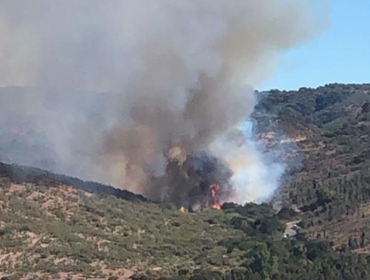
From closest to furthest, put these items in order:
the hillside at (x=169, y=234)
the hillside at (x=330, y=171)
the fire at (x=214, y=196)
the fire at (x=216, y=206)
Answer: the hillside at (x=169, y=234) < the hillside at (x=330, y=171) < the fire at (x=216, y=206) < the fire at (x=214, y=196)

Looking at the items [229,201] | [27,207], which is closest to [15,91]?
[229,201]

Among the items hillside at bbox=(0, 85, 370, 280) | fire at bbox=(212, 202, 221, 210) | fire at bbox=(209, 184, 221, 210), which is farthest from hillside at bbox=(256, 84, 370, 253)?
fire at bbox=(209, 184, 221, 210)

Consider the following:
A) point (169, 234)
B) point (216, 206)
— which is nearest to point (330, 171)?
point (216, 206)

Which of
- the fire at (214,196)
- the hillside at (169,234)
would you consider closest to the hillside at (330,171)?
the hillside at (169,234)

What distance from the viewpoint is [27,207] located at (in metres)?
63.0

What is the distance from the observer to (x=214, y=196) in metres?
83.6

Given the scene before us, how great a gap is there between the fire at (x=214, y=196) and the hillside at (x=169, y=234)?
4.59 feet

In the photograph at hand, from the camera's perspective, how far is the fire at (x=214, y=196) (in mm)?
82125

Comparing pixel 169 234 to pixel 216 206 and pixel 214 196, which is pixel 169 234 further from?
pixel 214 196

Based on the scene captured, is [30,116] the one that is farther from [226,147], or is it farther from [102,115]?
[226,147]

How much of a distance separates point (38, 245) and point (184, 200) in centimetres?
2459

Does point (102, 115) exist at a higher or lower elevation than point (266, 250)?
higher

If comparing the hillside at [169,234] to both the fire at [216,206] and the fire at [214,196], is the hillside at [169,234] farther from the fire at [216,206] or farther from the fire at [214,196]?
the fire at [214,196]

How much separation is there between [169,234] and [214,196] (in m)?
19.2
